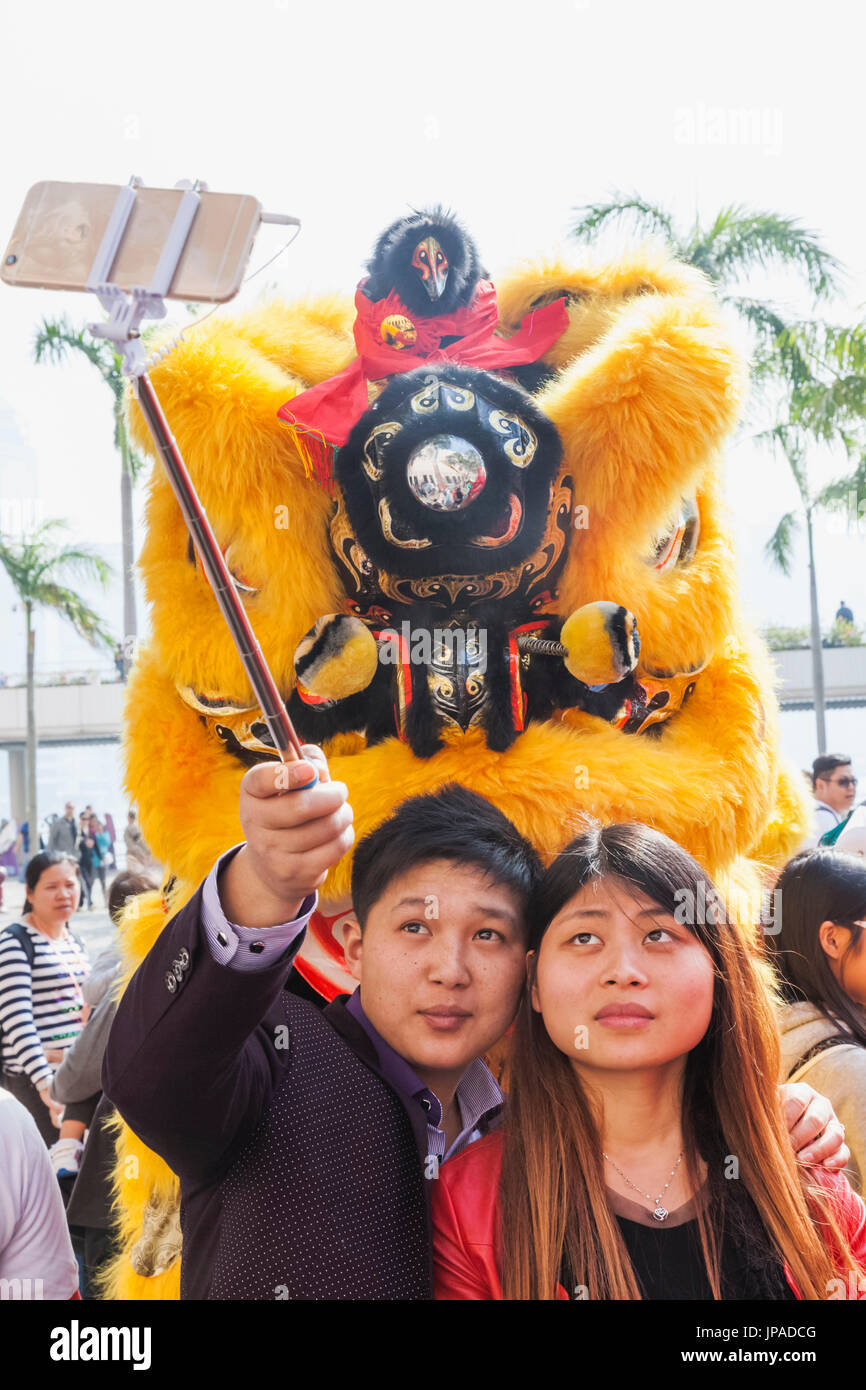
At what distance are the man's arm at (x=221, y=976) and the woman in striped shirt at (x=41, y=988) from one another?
191 cm

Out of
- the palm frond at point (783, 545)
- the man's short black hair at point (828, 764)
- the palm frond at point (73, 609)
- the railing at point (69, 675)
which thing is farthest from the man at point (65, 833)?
the palm frond at point (783, 545)

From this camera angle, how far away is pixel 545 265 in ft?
7.38

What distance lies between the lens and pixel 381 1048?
1.56 meters

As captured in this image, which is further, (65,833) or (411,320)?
(65,833)

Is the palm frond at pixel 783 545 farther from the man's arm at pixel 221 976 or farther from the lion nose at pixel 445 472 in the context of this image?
the man's arm at pixel 221 976

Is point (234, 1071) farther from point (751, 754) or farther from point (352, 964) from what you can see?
point (751, 754)

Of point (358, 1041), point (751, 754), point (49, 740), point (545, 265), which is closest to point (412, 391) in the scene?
point (545, 265)

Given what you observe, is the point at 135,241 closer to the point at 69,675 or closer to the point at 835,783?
the point at 835,783

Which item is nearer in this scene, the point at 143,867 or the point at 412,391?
the point at 412,391

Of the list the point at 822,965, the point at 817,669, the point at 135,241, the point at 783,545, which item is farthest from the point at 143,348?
the point at 783,545

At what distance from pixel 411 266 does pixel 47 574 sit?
31.1 ft
